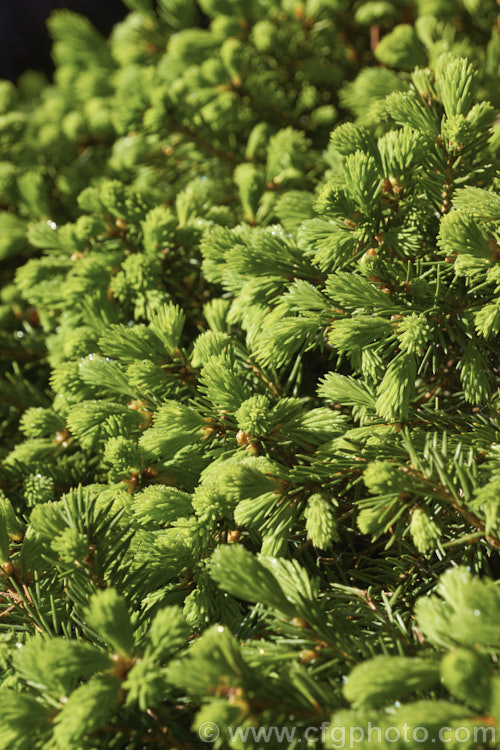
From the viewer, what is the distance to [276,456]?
0.58 meters

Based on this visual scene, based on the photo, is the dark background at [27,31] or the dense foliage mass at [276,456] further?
the dark background at [27,31]

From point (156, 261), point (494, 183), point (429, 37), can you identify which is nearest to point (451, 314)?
point (494, 183)

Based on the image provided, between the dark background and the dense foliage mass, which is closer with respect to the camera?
the dense foliage mass

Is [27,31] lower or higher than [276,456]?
higher

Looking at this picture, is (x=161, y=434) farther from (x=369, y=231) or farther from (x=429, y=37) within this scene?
(x=429, y=37)

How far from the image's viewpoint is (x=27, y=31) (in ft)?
6.85

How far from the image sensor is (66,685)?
42cm

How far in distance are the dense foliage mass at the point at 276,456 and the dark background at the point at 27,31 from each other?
1.56 meters

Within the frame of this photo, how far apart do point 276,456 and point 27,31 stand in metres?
2.19

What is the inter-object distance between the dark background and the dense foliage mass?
156 cm

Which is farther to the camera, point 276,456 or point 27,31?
point 27,31

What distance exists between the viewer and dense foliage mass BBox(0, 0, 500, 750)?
40 centimetres

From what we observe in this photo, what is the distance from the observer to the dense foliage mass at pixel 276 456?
0.40 m

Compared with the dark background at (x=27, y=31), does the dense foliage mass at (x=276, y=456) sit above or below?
below
